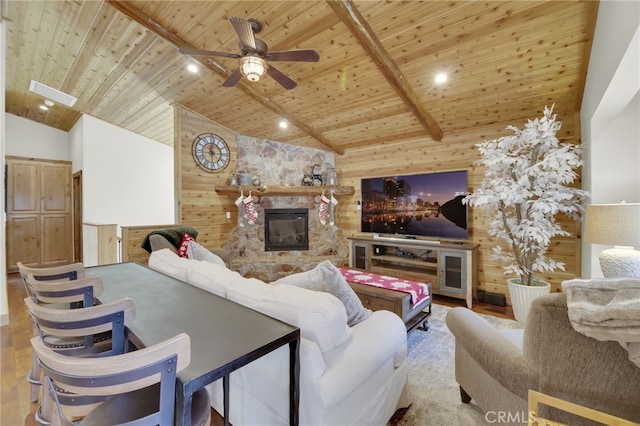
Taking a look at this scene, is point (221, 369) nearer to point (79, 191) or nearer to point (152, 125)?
point (152, 125)

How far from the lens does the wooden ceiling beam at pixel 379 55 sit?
8.29 feet

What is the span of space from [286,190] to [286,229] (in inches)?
32.0

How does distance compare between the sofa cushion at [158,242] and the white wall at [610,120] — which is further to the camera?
the sofa cushion at [158,242]

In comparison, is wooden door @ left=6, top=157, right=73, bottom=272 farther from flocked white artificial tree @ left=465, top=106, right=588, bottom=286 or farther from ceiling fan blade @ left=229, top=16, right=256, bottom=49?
flocked white artificial tree @ left=465, top=106, right=588, bottom=286

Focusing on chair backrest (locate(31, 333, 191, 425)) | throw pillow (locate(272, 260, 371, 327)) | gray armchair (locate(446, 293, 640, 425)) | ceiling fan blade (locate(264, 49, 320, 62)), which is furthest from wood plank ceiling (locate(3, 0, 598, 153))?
chair backrest (locate(31, 333, 191, 425))

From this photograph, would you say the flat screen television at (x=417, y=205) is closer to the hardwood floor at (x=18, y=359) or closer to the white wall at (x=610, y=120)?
the hardwood floor at (x=18, y=359)

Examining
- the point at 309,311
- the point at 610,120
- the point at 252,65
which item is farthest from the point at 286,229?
the point at 610,120

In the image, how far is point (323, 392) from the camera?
1149 mm

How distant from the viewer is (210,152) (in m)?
5.00

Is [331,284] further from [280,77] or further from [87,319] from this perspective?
[280,77]

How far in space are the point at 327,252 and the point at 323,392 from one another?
14.6 feet

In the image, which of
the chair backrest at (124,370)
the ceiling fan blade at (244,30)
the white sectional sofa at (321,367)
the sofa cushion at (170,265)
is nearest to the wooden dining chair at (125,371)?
the chair backrest at (124,370)

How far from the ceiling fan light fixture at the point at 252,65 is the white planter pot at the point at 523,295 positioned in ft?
11.2

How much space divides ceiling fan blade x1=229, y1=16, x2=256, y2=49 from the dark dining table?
6.26 feet
